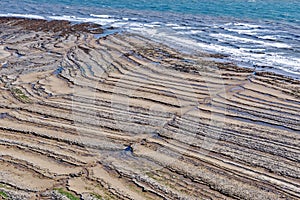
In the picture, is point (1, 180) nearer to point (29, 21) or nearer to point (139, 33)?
point (139, 33)

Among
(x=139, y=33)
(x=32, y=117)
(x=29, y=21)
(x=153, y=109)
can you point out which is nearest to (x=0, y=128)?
(x=32, y=117)

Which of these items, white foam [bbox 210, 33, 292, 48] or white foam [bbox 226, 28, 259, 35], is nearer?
white foam [bbox 210, 33, 292, 48]

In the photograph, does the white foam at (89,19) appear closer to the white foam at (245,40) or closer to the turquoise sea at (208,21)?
the turquoise sea at (208,21)

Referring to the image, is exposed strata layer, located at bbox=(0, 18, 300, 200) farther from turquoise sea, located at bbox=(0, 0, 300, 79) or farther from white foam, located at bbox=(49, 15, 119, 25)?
white foam, located at bbox=(49, 15, 119, 25)

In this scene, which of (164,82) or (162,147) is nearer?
(162,147)

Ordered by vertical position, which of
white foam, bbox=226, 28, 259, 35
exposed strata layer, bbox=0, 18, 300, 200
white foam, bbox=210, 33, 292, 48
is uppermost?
white foam, bbox=226, 28, 259, 35

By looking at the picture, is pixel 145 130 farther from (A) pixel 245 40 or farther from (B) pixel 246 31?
(B) pixel 246 31

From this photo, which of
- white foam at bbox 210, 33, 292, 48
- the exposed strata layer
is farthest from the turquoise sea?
the exposed strata layer

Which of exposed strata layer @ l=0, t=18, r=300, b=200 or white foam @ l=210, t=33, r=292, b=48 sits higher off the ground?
white foam @ l=210, t=33, r=292, b=48
